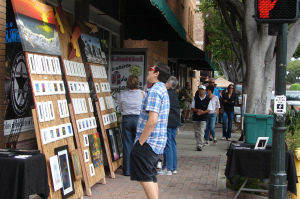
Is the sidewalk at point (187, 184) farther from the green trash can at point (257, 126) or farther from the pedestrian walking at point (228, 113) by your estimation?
the pedestrian walking at point (228, 113)

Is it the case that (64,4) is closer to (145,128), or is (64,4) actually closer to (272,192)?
(145,128)

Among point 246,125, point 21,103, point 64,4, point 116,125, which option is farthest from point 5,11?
point 246,125

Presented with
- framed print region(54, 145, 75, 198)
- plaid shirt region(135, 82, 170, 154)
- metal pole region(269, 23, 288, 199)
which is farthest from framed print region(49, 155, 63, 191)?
metal pole region(269, 23, 288, 199)

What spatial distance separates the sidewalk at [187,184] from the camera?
→ 7.28 metres

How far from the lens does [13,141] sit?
609 centimetres

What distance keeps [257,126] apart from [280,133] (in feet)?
5.66

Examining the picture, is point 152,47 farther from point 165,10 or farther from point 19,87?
point 19,87

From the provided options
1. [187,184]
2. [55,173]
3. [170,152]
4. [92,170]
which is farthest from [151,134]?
[170,152]

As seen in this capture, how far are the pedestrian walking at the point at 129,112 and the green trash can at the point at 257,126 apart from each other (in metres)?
2.04

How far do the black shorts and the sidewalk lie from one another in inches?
76.4

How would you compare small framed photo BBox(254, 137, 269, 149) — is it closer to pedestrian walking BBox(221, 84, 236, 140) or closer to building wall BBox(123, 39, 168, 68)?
building wall BBox(123, 39, 168, 68)

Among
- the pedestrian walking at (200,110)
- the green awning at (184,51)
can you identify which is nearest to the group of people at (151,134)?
the pedestrian walking at (200,110)

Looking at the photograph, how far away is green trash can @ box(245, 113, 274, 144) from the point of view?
751 cm

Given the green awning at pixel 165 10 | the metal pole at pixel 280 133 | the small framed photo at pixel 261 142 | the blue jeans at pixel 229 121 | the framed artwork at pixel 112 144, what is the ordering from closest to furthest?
the metal pole at pixel 280 133 < the small framed photo at pixel 261 142 < the green awning at pixel 165 10 < the framed artwork at pixel 112 144 < the blue jeans at pixel 229 121
